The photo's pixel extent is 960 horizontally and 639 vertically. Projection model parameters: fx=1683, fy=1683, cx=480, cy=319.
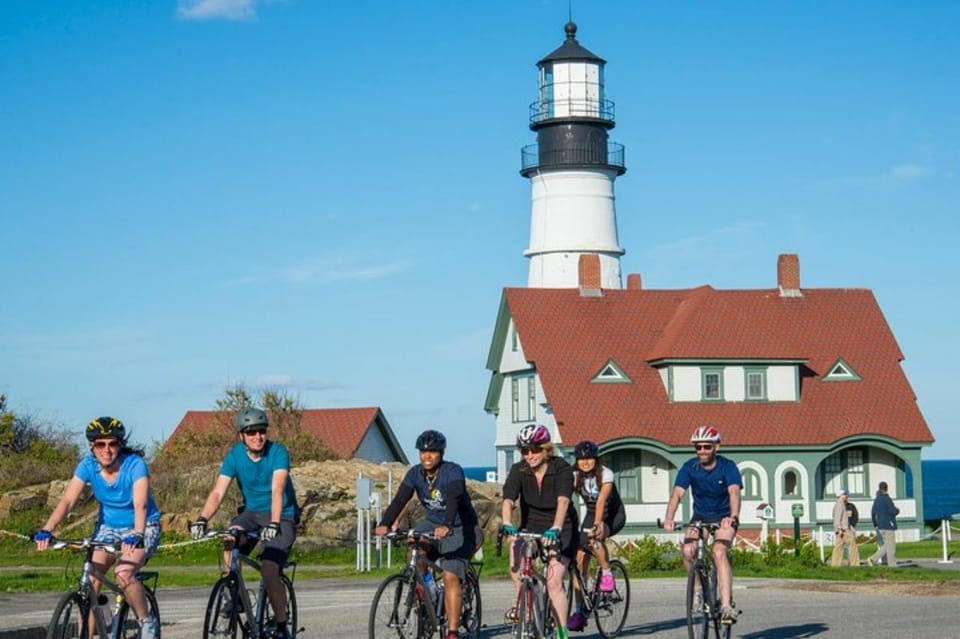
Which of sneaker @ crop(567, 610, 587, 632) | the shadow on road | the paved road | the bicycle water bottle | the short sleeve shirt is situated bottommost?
the shadow on road

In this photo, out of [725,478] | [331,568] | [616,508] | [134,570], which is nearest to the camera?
[134,570]

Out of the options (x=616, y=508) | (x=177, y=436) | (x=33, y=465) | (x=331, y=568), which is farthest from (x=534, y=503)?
(x=177, y=436)

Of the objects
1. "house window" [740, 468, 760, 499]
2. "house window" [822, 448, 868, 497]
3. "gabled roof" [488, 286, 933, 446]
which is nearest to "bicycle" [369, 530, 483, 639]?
"gabled roof" [488, 286, 933, 446]

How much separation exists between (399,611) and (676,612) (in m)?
7.16

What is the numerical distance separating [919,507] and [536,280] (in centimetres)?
1634

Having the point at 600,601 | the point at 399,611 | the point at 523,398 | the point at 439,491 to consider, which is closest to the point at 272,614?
the point at 399,611

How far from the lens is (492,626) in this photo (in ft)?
59.3

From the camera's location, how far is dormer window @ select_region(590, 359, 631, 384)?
2073 inches

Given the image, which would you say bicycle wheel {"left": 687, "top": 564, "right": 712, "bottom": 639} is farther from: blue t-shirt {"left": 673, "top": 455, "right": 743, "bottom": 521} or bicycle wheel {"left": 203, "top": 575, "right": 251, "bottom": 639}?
bicycle wheel {"left": 203, "top": 575, "right": 251, "bottom": 639}

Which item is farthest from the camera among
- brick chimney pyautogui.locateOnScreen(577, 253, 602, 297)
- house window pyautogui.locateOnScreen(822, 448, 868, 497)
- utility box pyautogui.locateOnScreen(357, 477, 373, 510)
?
brick chimney pyautogui.locateOnScreen(577, 253, 602, 297)

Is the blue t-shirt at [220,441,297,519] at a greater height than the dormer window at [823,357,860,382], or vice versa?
the dormer window at [823,357,860,382]

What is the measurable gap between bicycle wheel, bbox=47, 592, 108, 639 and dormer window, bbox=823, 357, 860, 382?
4452 cm

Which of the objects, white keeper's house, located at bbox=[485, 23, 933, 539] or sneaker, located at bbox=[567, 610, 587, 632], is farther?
white keeper's house, located at bbox=[485, 23, 933, 539]

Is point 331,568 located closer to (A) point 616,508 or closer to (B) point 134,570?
(A) point 616,508
